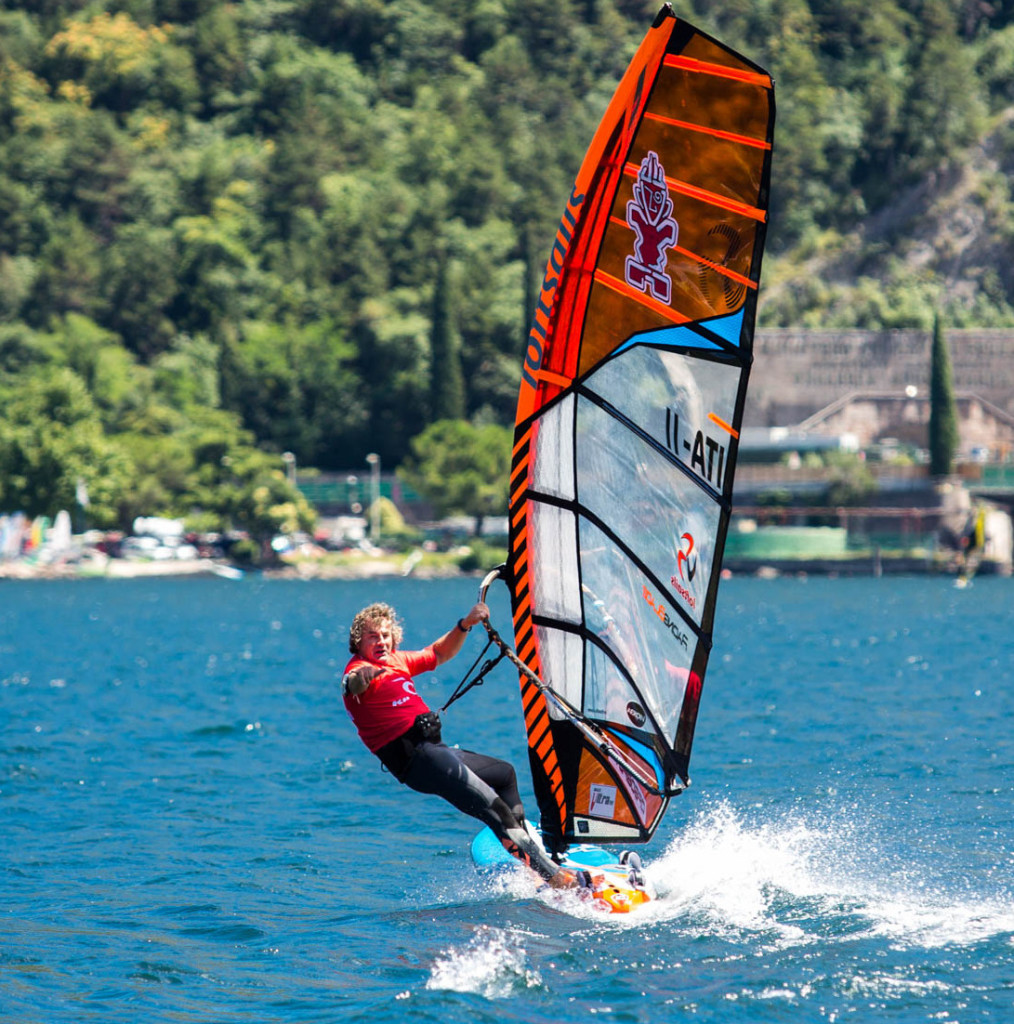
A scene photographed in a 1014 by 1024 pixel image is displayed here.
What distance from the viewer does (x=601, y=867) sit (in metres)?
9.05

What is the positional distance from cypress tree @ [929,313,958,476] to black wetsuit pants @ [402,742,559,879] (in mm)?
66815

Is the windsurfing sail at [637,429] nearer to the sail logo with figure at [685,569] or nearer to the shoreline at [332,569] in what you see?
the sail logo with figure at [685,569]

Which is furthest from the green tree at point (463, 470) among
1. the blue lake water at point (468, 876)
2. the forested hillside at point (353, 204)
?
the blue lake water at point (468, 876)

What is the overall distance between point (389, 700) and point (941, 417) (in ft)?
222

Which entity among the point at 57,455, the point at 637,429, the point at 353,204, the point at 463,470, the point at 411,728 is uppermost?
the point at 353,204

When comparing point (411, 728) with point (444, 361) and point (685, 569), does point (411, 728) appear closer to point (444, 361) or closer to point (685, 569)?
point (685, 569)

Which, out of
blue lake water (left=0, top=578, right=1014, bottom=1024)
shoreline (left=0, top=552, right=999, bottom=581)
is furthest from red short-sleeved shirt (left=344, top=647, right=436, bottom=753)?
shoreline (left=0, top=552, right=999, bottom=581)

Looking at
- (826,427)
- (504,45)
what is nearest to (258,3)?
(504,45)

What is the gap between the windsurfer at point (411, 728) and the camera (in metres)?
8.59

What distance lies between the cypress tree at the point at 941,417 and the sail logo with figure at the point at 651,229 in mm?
67098

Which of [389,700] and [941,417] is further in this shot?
[941,417]

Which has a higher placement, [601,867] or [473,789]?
[473,789]

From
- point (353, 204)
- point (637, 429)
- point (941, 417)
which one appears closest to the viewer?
point (637, 429)

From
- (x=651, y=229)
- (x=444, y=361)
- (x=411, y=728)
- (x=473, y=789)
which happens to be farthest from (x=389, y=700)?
(x=444, y=361)
